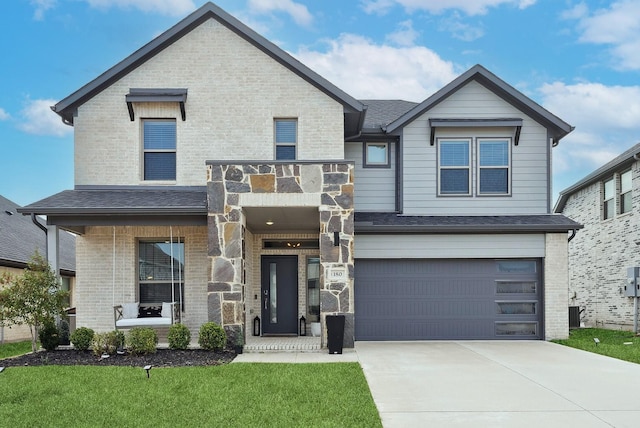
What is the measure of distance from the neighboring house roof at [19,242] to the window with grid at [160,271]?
4651 mm

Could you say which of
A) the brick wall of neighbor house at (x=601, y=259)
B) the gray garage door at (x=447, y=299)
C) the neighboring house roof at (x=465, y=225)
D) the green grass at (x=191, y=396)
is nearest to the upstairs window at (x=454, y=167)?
the neighboring house roof at (x=465, y=225)

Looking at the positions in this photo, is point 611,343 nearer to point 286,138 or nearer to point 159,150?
point 286,138

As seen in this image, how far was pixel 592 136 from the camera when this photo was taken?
37188 mm

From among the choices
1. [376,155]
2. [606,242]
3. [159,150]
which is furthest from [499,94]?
[159,150]

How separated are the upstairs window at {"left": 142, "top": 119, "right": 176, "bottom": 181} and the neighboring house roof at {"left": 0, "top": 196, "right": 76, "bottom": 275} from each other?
17.2 feet

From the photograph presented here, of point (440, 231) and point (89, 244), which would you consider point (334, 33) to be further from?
point (89, 244)

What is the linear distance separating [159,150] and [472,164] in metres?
8.26

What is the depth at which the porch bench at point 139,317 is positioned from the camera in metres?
12.8

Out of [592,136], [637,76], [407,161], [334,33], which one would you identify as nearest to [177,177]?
[407,161]

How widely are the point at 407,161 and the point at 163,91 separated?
6.61 m

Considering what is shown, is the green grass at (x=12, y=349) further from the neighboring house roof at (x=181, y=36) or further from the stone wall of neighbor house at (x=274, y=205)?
the neighboring house roof at (x=181, y=36)

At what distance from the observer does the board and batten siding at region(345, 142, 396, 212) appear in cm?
1566

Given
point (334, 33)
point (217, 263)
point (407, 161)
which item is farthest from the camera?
point (334, 33)

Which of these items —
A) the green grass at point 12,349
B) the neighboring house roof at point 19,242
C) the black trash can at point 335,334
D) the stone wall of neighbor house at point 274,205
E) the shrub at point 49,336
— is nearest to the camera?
the black trash can at point 335,334
